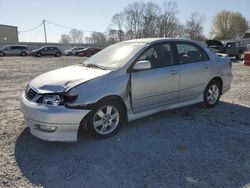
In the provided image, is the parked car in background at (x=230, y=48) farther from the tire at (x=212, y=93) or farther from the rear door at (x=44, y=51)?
the rear door at (x=44, y=51)

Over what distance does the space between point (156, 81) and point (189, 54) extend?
1224 millimetres

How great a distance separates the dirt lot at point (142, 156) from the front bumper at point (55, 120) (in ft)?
0.83

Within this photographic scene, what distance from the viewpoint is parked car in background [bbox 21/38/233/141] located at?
3891mm

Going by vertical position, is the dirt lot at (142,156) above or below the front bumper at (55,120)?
below

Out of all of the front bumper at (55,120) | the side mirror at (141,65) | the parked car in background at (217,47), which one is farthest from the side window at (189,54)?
the parked car in background at (217,47)

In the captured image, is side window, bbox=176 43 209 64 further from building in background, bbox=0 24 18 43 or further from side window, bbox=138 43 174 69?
building in background, bbox=0 24 18 43

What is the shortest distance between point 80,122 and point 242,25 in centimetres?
9535

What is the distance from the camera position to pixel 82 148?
4051 millimetres

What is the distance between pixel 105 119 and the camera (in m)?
4.32

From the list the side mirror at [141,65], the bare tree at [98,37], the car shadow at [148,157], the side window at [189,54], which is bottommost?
the car shadow at [148,157]

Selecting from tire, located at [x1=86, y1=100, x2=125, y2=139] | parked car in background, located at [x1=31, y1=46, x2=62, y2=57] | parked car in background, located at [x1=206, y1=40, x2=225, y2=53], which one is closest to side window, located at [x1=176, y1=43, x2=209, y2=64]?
tire, located at [x1=86, y1=100, x2=125, y2=139]

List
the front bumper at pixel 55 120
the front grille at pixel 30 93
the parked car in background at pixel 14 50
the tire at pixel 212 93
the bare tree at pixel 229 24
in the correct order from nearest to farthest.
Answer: the front bumper at pixel 55 120 < the front grille at pixel 30 93 < the tire at pixel 212 93 < the parked car in background at pixel 14 50 < the bare tree at pixel 229 24

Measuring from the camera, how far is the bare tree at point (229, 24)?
8706 cm

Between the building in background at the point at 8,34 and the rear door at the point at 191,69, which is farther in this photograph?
the building in background at the point at 8,34
